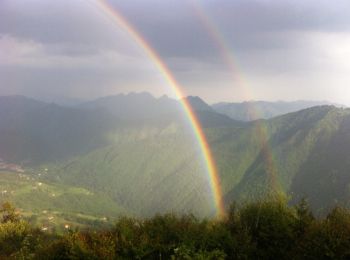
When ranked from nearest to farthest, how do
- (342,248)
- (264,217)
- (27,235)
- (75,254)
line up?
(342,248), (75,254), (264,217), (27,235)

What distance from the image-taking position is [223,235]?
1364 inches

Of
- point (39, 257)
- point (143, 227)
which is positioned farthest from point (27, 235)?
point (143, 227)

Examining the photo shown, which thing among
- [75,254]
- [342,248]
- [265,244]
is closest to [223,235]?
[265,244]

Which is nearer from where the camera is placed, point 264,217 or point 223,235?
point 223,235

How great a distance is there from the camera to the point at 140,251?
32844 millimetres

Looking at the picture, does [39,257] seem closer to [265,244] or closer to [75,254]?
[75,254]

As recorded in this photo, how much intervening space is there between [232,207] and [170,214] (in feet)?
22.1

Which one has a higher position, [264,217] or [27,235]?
[264,217]

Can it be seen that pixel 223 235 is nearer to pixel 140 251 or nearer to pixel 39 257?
pixel 140 251

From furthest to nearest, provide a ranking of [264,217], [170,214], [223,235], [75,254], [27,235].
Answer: [27,235] < [170,214] < [264,217] < [223,235] < [75,254]

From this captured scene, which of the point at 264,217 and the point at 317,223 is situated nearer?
the point at 317,223

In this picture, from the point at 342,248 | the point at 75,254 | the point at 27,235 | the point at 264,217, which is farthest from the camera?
the point at 27,235

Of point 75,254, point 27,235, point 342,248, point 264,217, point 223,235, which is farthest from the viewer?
point 27,235

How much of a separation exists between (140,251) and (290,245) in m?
13.5
